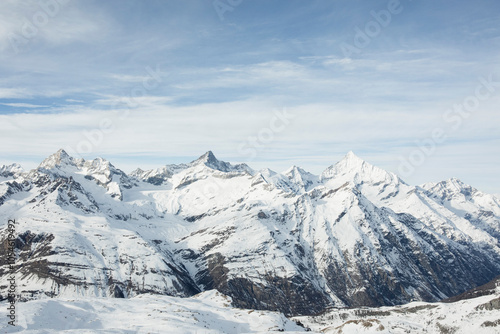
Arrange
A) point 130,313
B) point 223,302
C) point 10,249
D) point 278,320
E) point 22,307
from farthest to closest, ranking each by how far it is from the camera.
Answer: point 223,302 → point 278,320 → point 130,313 → point 22,307 → point 10,249

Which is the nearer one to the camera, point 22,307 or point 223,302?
point 22,307

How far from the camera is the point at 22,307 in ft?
345

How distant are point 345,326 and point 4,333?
13169 cm

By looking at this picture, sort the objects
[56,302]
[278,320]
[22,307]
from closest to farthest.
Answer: [22,307]
[56,302]
[278,320]

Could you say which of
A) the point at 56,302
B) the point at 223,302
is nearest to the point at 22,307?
the point at 56,302

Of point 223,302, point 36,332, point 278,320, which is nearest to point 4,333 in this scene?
point 36,332

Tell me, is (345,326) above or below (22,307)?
below

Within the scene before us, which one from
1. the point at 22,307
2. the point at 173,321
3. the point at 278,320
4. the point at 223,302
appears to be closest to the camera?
the point at 22,307

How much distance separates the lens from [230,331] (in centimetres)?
12325

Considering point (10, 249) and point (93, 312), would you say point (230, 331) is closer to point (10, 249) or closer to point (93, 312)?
point (93, 312)

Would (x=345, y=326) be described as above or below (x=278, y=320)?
below

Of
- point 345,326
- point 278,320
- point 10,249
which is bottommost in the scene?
point 345,326

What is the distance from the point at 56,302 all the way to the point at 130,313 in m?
23.0

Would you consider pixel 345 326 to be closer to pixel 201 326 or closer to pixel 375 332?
pixel 375 332
